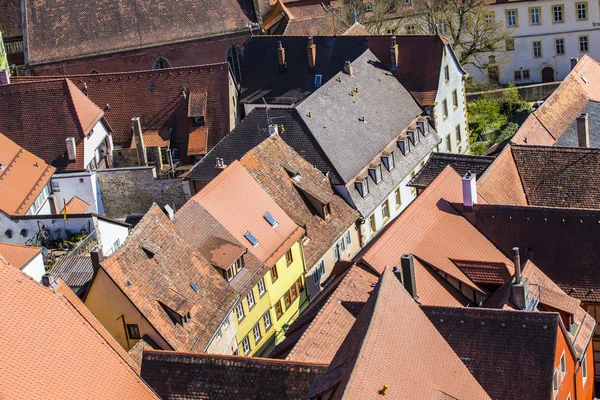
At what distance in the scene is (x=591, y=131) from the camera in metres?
64.3

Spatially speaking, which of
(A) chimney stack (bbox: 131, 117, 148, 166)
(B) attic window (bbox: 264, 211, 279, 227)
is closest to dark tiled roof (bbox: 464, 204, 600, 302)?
(B) attic window (bbox: 264, 211, 279, 227)

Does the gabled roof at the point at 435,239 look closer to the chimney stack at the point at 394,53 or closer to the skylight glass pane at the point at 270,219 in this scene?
the skylight glass pane at the point at 270,219

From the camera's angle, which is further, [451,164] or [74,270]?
[451,164]

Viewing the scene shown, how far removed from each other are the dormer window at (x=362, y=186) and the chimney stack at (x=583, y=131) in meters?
11.3

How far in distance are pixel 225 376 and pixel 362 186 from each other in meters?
24.9

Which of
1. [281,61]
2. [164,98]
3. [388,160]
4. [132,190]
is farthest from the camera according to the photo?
[281,61]

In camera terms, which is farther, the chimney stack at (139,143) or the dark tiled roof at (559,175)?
the chimney stack at (139,143)

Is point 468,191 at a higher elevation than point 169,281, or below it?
higher

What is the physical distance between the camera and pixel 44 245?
5759cm

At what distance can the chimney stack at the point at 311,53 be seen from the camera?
7319cm

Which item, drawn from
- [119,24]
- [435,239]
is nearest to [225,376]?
[435,239]

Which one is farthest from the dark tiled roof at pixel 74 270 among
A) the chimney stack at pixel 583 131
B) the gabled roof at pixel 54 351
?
the chimney stack at pixel 583 131

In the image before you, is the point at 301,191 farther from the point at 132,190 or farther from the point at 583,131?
the point at 583,131

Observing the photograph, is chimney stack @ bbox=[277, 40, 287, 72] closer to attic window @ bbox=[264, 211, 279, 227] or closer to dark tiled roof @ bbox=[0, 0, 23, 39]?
attic window @ bbox=[264, 211, 279, 227]
